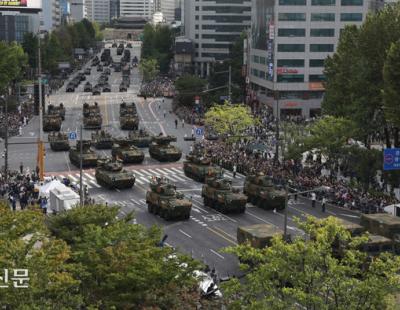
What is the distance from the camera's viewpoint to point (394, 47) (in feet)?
169

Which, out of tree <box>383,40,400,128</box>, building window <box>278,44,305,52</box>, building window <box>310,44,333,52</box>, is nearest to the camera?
tree <box>383,40,400,128</box>

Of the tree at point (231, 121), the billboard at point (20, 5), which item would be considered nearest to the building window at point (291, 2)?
the tree at point (231, 121)

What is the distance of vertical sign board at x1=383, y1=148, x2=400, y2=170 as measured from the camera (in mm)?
44188

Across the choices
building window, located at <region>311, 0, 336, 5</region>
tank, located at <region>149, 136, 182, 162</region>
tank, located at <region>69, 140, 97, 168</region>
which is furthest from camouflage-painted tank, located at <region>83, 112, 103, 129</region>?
building window, located at <region>311, 0, 336, 5</region>

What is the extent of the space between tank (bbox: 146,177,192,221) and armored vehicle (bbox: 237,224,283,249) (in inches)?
344

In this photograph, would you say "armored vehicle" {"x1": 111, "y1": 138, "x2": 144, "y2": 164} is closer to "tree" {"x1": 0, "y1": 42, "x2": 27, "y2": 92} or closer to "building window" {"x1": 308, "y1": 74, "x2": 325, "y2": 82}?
"tree" {"x1": 0, "y1": 42, "x2": 27, "y2": 92}

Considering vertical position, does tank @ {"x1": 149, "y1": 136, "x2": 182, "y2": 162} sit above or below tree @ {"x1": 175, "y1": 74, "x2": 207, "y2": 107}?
below

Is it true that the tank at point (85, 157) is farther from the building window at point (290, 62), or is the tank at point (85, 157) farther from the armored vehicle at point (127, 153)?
the building window at point (290, 62)

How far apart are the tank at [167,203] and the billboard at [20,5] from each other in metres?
93.5

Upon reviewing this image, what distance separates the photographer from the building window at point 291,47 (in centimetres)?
10325

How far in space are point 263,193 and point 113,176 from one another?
1241 cm

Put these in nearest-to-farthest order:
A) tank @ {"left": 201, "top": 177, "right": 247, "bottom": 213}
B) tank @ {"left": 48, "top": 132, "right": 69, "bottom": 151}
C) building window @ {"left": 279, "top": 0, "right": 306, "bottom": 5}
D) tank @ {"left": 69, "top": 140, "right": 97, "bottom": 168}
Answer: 1. tank @ {"left": 201, "top": 177, "right": 247, "bottom": 213}
2. tank @ {"left": 69, "top": 140, "right": 97, "bottom": 168}
3. tank @ {"left": 48, "top": 132, "right": 69, "bottom": 151}
4. building window @ {"left": 279, "top": 0, "right": 306, "bottom": 5}

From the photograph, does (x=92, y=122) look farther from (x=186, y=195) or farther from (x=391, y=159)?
(x=391, y=159)

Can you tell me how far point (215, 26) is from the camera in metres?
172
